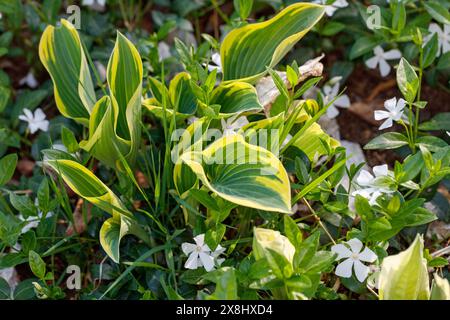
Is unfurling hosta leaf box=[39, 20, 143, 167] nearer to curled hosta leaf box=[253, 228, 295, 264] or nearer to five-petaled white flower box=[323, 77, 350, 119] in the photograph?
curled hosta leaf box=[253, 228, 295, 264]

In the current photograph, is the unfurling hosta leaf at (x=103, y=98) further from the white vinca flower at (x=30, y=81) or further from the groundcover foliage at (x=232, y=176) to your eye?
the white vinca flower at (x=30, y=81)

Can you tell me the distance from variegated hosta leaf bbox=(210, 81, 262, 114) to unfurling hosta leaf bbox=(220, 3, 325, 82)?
0.21 feet

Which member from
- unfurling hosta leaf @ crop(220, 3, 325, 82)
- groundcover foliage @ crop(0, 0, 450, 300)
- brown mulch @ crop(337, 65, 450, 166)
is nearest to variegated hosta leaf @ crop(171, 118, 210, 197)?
groundcover foliage @ crop(0, 0, 450, 300)

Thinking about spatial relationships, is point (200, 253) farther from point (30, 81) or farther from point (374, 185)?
point (30, 81)

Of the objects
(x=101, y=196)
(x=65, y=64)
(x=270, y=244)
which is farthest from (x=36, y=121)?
(x=270, y=244)

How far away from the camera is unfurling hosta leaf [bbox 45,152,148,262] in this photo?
1.35 metres

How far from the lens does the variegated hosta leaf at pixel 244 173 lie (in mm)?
1241

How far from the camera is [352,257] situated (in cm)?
134

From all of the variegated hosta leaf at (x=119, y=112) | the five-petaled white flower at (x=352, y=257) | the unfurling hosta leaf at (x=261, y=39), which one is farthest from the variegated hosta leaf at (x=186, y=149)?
the five-petaled white flower at (x=352, y=257)

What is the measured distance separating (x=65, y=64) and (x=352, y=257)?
2.49ft

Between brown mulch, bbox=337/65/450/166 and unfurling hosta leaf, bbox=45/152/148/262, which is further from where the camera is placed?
brown mulch, bbox=337/65/450/166
